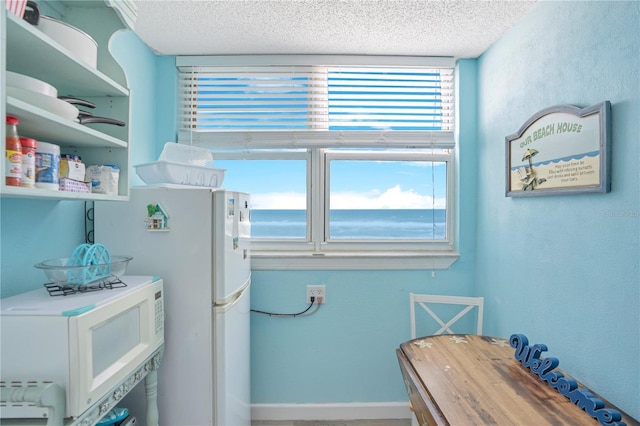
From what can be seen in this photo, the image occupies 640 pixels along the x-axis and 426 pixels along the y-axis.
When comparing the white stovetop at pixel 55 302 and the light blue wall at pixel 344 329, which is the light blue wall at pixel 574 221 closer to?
the light blue wall at pixel 344 329

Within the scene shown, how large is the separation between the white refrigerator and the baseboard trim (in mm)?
785

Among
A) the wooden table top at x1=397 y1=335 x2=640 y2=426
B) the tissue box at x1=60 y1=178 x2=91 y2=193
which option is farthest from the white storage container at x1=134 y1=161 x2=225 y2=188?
the wooden table top at x1=397 y1=335 x2=640 y2=426

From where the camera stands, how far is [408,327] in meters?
2.15

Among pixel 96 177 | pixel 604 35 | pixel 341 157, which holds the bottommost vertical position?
pixel 96 177

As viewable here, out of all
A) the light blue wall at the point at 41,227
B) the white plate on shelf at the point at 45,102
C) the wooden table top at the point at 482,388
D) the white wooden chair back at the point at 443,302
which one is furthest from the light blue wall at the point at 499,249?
the white plate on shelf at the point at 45,102

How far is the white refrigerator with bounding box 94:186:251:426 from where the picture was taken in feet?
4.73

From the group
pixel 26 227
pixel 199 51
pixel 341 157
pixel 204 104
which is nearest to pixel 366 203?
pixel 341 157

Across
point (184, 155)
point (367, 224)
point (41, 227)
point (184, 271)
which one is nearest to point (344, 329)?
point (367, 224)

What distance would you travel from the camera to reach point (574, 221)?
134 cm

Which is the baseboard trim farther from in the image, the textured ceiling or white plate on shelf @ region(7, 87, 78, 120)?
the textured ceiling

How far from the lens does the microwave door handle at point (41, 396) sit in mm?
842

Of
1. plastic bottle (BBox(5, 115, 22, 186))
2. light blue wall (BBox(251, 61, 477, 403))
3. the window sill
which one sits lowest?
light blue wall (BBox(251, 61, 477, 403))

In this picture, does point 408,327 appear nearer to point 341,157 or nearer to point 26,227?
point 341,157

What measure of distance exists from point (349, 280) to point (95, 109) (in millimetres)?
1691
